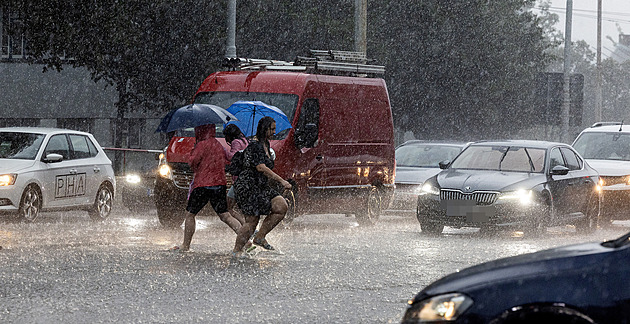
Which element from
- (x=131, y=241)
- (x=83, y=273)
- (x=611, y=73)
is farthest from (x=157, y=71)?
(x=611, y=73)

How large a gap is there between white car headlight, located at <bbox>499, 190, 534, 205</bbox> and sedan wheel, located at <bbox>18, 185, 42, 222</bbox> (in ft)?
22.4

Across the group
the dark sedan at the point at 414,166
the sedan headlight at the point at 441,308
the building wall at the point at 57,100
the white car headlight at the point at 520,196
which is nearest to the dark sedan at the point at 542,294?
the sedan headlight at the point at 441,308

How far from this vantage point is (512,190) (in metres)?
15.6

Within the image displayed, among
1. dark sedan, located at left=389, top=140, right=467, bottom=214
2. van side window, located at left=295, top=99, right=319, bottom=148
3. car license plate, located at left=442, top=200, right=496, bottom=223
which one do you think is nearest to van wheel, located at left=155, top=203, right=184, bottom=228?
van side window, located at left=295, top=99, right=319, bottom=148

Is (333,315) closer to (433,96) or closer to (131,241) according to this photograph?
(131,241)

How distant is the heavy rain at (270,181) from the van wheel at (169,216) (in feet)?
0.11

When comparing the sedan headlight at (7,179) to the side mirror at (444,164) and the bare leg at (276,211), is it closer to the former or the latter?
the bare leg at (276,211)

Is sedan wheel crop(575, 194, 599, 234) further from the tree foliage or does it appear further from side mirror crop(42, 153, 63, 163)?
the tree foliage

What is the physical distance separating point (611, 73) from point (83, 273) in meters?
100

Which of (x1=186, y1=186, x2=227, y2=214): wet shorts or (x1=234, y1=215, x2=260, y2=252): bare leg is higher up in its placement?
(x1=186, y1=186, x2=227, y2=214): wet shorts

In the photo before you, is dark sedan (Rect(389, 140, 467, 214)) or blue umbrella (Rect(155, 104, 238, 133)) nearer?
blue umbrella (Rect(155, 104, 238, 133))

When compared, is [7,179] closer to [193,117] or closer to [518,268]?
[193,117]

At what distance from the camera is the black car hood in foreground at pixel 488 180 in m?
15.6

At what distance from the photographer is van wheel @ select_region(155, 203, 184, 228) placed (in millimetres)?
15914
